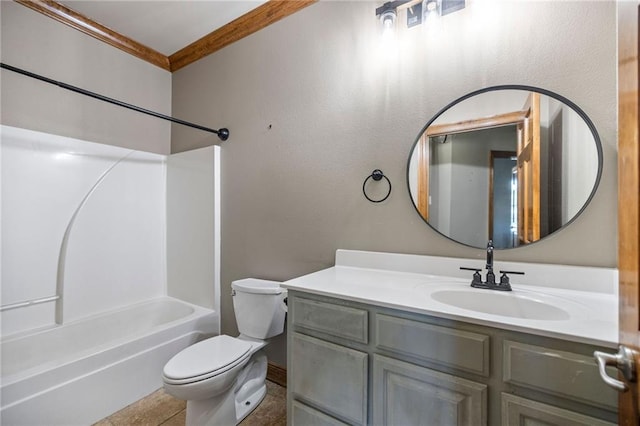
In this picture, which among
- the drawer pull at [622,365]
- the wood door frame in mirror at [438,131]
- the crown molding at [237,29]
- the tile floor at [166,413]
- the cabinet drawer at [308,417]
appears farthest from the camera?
the crown molding at [237,29]

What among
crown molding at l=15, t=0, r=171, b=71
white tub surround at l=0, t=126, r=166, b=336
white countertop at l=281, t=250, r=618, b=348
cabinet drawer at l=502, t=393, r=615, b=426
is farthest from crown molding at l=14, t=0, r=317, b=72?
cabinet drawer at l=502, t=393, r=615, b=426

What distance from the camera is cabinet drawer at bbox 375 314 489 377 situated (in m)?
0.92

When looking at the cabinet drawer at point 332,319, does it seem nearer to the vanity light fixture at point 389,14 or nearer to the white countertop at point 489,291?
the white countertop at point 489,291

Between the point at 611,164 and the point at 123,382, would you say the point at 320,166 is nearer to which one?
the point at 611,164

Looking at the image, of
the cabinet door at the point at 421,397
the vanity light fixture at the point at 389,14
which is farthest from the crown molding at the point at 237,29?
the cabinet door at the point at 421,397

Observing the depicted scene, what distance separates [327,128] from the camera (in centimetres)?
186

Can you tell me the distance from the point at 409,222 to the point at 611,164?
85 cm

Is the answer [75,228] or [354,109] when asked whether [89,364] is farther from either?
[354,109]

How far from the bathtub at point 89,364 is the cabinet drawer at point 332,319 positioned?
130 cm

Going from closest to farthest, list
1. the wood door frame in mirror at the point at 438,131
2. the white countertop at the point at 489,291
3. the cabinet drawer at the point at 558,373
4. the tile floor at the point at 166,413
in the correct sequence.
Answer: the cabinet drawer at the point at 558,373 → the white countertop at the point at 489,291 → the wood door frame in mirror at the point at 438,131 → the tile floor at the point at 166,413

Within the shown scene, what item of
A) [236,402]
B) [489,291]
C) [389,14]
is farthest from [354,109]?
[236,402]

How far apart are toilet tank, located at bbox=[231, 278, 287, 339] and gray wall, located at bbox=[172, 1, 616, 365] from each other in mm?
260

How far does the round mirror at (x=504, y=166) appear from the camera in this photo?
4.05 ft

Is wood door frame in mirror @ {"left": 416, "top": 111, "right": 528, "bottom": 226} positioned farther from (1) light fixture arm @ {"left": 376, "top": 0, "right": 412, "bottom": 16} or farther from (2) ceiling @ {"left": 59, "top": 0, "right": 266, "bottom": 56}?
(2) ceiling @ {"left": 59, "top": 0, "right": 266, "bottom": 56}
